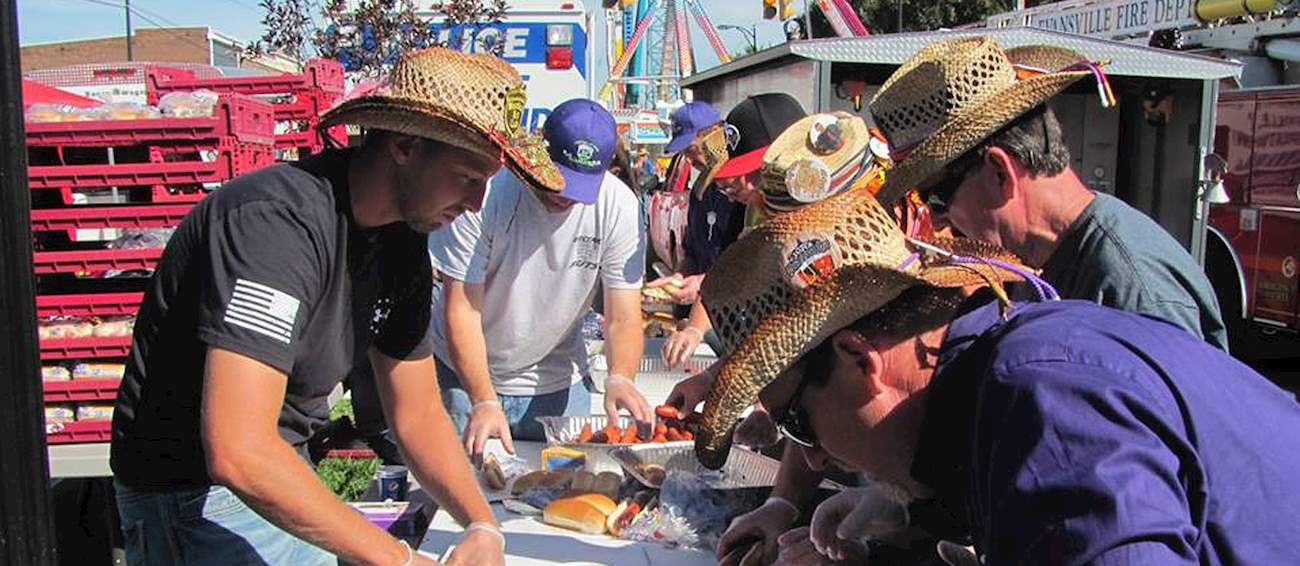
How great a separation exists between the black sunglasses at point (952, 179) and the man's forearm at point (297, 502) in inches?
52.3

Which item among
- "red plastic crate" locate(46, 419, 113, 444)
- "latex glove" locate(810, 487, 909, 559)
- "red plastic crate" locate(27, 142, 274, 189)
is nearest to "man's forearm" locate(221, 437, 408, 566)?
"latex glove" locate(810, 487, 909, 559)

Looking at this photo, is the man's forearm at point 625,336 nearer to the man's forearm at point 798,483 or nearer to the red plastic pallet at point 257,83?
the man's forearm at point 798,483

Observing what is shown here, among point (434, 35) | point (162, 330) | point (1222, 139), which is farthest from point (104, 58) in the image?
point (162, 330)

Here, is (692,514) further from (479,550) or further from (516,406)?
(516,406)

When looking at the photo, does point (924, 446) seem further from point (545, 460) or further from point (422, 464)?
point (545, 460)

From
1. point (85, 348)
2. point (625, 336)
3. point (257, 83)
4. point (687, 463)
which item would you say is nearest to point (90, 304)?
point (85, 348)

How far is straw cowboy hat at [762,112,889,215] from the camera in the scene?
270cm

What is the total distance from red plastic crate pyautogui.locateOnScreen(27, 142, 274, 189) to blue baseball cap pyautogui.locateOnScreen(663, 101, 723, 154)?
7.26 ft

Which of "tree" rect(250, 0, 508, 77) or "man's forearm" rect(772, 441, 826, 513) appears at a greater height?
"tree" rect(250, 0, 508, 77)

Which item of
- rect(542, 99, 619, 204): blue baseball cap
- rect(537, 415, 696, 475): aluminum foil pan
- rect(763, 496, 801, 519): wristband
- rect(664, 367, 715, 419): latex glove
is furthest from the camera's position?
rect(542, 99, 619, 204): blue baseball cap

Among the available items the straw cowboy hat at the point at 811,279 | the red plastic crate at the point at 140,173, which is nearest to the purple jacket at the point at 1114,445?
the straw cowboy hat at the point at 811,279

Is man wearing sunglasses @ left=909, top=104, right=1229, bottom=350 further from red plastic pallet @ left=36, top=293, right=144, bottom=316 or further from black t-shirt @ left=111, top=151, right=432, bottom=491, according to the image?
red plastic pallet @ left=36, top=293, right=144, bottom=316

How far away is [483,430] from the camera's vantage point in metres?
3.01

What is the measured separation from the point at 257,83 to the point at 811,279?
17.3ft
